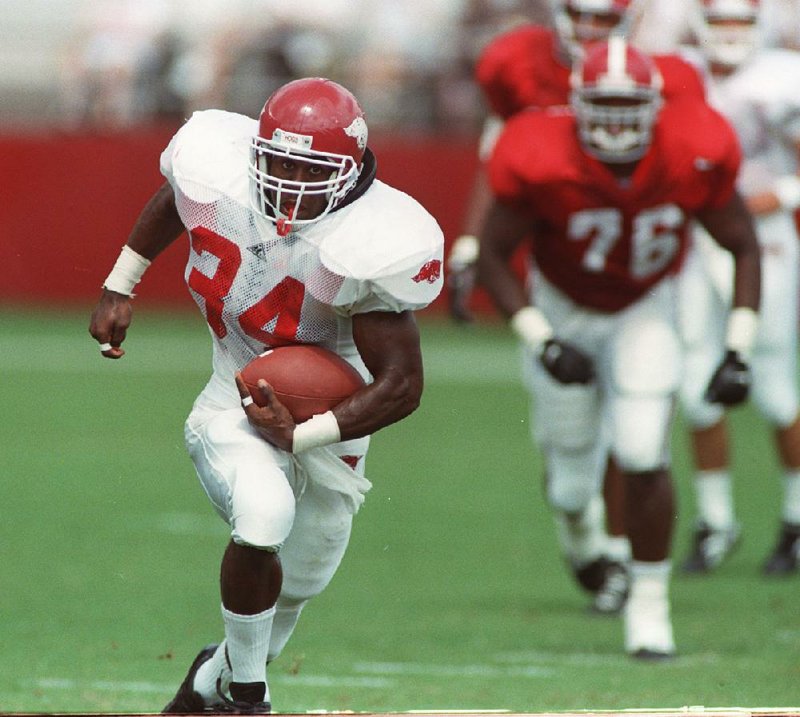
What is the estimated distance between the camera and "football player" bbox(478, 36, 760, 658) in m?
5.10

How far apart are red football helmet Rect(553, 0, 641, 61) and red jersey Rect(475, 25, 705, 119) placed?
162mm

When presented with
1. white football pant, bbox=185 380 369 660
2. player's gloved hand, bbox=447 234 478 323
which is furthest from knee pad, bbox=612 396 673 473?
white football pant, bbox=185 380 369 660

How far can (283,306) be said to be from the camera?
3793 mm

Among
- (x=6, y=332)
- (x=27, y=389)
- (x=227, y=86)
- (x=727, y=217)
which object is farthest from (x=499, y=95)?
(x=6, y=332)

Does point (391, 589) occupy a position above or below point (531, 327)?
below

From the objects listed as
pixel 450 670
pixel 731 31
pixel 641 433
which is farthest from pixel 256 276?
pixel 731 31

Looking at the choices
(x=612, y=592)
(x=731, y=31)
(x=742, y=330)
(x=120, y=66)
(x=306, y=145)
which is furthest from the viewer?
(x=120, y=66)

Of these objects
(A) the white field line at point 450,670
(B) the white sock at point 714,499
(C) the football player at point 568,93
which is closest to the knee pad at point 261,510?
(A) the white field line at point 450,670

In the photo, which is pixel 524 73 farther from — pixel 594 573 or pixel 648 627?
pixel 648 627

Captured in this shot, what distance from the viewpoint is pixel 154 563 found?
247 inches

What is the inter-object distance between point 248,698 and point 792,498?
3.14m

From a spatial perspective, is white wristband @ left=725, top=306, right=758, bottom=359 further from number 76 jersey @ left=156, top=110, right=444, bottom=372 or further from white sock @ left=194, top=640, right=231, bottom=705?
white sock @ left=194, top=640, right=231, bottom=705

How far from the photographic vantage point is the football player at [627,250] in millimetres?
5102

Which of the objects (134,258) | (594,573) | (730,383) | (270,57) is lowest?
(270,57)
